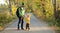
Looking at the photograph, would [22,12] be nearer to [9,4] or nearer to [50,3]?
[50,3]

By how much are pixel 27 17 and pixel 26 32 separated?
5.29 feet

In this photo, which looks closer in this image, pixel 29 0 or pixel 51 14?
pixel 51 14

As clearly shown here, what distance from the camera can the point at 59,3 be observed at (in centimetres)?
3294

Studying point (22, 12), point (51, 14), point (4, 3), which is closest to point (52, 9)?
point (51, 14)

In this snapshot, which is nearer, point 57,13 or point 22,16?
point 22,16

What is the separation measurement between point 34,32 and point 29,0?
162 ft

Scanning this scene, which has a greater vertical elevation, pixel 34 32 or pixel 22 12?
pixel 22 12

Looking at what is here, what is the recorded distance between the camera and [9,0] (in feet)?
138

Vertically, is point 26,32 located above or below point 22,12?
below

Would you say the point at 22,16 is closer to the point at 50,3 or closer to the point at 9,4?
the point at 50,3

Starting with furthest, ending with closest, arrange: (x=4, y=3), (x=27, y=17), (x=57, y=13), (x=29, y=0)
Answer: (x=29, y=0) → (x=4, y=3) → (x=57, y=13) → (x=27, y=17)

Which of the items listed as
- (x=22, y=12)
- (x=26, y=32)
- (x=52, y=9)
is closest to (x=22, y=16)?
(x=22, y=12)

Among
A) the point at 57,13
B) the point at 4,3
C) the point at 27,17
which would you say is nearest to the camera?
the point at 27,17

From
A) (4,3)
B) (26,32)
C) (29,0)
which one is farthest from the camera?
(29,0)
